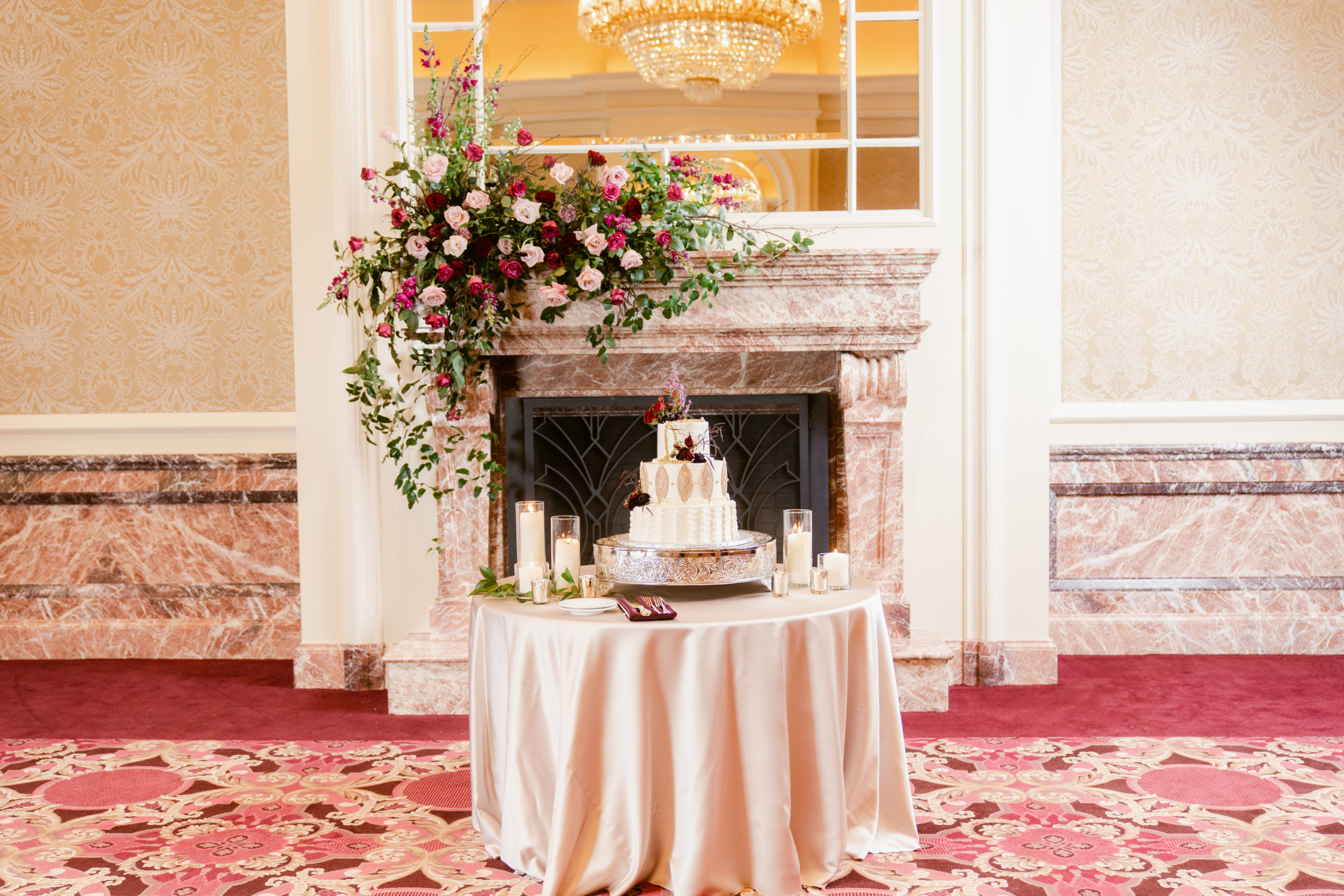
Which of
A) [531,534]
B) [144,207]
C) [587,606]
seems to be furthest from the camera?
[144,207]

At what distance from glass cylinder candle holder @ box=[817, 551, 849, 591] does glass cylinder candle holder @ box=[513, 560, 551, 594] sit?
68 cm

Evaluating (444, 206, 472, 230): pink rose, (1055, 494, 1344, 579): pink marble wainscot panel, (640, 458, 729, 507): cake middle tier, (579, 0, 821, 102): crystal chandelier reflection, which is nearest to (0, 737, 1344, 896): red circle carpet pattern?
(640, 458, 729, 507): cake middle tier

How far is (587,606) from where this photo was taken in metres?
2.29

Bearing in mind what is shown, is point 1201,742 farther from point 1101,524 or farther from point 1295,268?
point 1295,268

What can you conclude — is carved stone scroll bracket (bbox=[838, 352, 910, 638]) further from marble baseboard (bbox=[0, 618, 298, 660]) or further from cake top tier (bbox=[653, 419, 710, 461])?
marble baseboard (bbox=[0, 618, 298, 660])

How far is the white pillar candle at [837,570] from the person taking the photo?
2.51m

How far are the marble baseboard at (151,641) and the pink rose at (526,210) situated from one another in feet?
7.46

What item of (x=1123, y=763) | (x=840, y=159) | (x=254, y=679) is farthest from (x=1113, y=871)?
(x=254, y=679)

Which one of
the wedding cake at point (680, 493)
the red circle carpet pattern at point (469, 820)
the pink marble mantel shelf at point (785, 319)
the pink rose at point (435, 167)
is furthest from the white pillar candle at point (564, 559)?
the pink rose at point (435, 167)

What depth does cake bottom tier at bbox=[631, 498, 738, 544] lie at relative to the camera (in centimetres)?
246

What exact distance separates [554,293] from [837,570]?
1521 millimetres

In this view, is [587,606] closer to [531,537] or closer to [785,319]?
[531,537]

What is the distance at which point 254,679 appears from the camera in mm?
4176

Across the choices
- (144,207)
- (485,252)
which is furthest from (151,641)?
(485,252)
